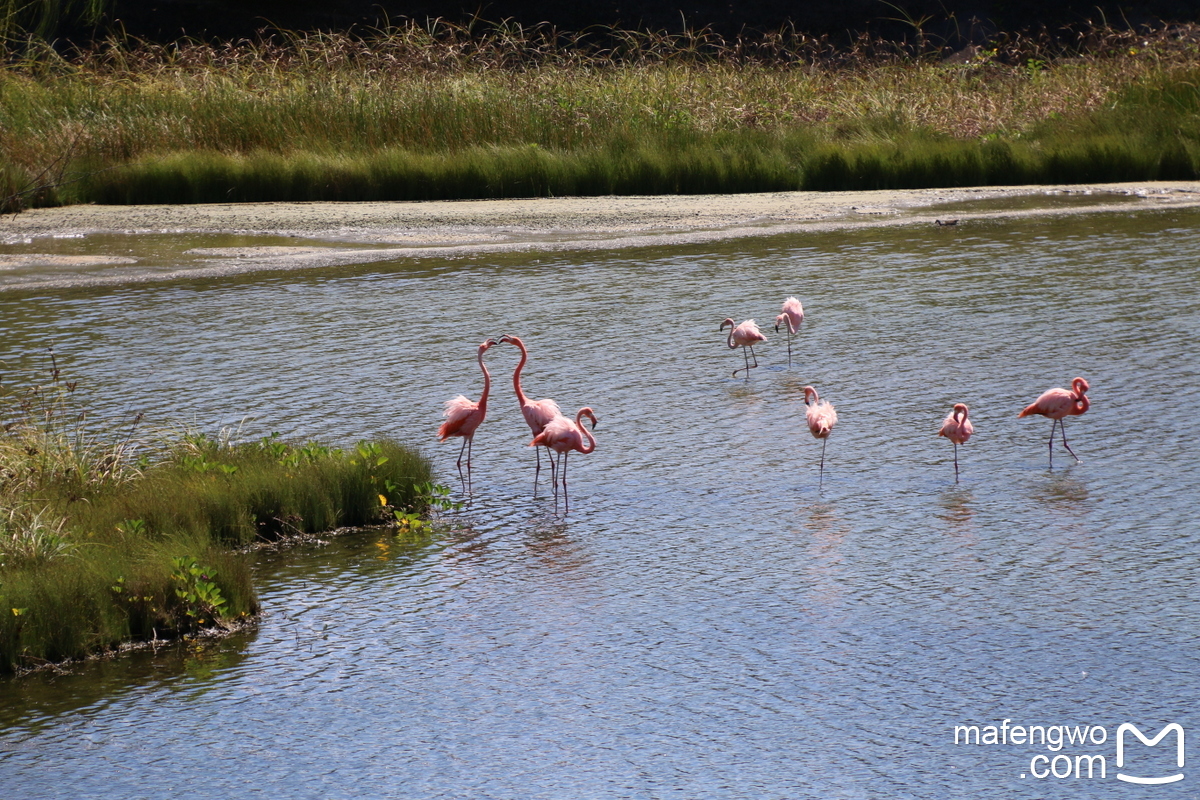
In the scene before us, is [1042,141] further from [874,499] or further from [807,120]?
[874,499]

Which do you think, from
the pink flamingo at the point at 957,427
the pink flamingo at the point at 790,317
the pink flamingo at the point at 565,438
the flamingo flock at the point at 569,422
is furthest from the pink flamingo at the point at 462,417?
the pink flamingo at the point at 790,317

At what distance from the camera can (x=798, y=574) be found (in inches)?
229

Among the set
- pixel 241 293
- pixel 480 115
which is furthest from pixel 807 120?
pixel 241 293

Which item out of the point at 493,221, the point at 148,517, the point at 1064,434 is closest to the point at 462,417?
the point at 148,517

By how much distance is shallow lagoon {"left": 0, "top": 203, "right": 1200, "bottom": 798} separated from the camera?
4.38 m

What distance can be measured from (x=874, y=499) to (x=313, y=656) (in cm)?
295
